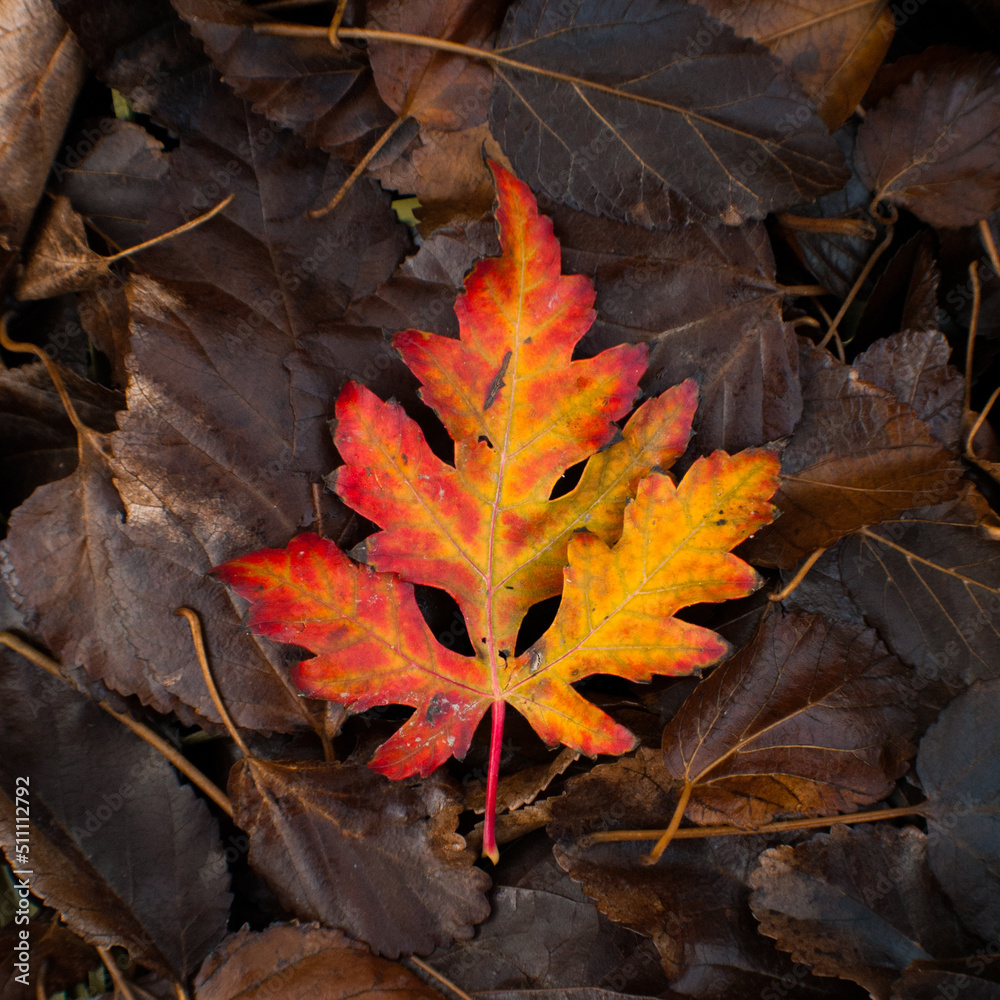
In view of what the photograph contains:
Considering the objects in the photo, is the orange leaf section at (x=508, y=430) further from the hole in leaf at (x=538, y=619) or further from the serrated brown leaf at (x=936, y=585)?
the serrated brown leaf at (x=936, y=585)

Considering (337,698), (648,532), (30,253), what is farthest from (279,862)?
(30,253)

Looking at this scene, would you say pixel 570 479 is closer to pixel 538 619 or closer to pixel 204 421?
pixel 538 619

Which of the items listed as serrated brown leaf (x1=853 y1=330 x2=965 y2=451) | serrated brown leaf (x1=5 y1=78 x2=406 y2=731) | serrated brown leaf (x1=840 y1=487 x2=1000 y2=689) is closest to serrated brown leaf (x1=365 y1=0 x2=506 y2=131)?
serrated brown leaf (x1=5 y1=78 x2=406 y2=731)

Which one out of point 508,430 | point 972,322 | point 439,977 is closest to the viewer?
point 508,430

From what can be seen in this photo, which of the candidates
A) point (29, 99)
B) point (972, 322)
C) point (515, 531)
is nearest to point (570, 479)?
point (515, 531)

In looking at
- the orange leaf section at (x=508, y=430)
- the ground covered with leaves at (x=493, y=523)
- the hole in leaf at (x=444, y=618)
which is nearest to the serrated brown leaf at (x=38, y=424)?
the ground covered with leaves at (x=493, y=523)
